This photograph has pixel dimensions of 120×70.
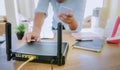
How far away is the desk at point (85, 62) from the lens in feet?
1.87

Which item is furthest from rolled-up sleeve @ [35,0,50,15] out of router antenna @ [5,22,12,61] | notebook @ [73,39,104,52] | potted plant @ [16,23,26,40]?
router antenna @ [5,22,12,61]

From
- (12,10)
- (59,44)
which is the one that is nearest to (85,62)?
(59,44)

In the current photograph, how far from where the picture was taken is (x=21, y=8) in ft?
5.99

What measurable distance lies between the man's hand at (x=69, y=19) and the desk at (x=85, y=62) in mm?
268

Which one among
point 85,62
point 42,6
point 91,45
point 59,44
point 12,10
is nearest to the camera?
point 59,44

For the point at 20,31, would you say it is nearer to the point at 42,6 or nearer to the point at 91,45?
the point at 42,6

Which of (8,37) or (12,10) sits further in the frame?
(12,10)

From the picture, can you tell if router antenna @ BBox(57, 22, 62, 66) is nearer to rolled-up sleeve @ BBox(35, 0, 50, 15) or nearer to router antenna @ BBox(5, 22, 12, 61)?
router antenna @ BBox(5, 22, 12, 61)

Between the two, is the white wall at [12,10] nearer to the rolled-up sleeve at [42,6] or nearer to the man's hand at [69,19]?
the rolled-up sleeve at [42,6]

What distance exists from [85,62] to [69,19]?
0.44 metres

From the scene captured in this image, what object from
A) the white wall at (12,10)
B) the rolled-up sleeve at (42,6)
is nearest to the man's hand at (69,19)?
the rolled-up sleeve at (42,6)

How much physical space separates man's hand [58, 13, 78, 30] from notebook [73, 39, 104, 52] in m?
0.20

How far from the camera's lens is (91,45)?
765 mm

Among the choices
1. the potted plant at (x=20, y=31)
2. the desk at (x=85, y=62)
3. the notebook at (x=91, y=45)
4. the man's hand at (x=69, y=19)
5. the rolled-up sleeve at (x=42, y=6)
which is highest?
the rolled-up sleeve at (x=42, y=6)
